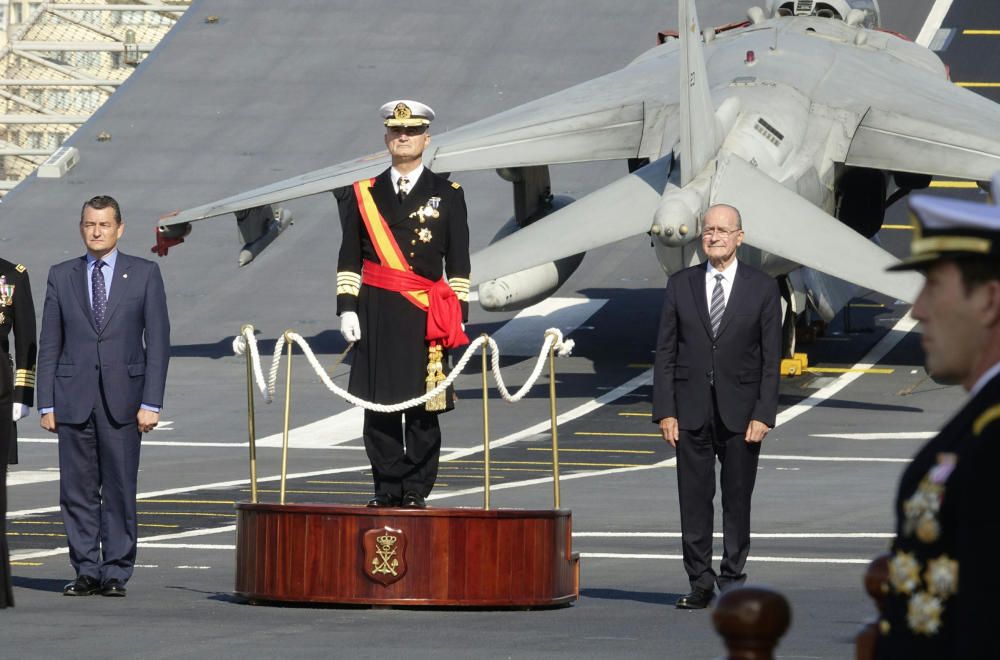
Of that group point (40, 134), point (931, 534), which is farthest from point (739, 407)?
point (40, 134)

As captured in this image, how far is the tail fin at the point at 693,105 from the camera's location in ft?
66.4

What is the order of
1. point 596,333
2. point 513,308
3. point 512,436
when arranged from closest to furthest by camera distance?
point 512,436
point 513,308
point 596,333

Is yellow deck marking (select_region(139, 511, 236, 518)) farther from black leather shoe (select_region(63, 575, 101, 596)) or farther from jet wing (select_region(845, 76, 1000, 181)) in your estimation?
jet wing (select_region(845, 76, 1000, 181))

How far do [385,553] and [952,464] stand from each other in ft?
20.8

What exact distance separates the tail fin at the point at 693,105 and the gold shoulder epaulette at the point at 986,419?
17337 millimetres

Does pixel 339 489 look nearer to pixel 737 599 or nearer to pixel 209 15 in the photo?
pixel 737 599

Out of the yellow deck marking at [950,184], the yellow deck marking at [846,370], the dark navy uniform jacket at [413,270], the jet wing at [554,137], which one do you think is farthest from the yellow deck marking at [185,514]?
the yellow deck marking at [950,184]

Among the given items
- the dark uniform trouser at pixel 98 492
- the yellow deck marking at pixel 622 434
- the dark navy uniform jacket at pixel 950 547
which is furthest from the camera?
the yellow deck marking at pixel 622 434

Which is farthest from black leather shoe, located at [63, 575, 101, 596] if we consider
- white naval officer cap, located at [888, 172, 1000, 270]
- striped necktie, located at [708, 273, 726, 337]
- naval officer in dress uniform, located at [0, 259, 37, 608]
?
white naval officer cap, located at [888, 172, 1000, 270]

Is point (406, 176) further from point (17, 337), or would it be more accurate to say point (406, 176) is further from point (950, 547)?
point (950, 547)

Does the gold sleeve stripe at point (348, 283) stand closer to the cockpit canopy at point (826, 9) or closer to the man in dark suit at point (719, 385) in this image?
the man in dark suit at point (719, 385)

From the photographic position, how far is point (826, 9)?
1032 inches

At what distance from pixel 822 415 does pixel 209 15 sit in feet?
83.7

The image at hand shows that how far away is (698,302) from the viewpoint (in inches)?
396
